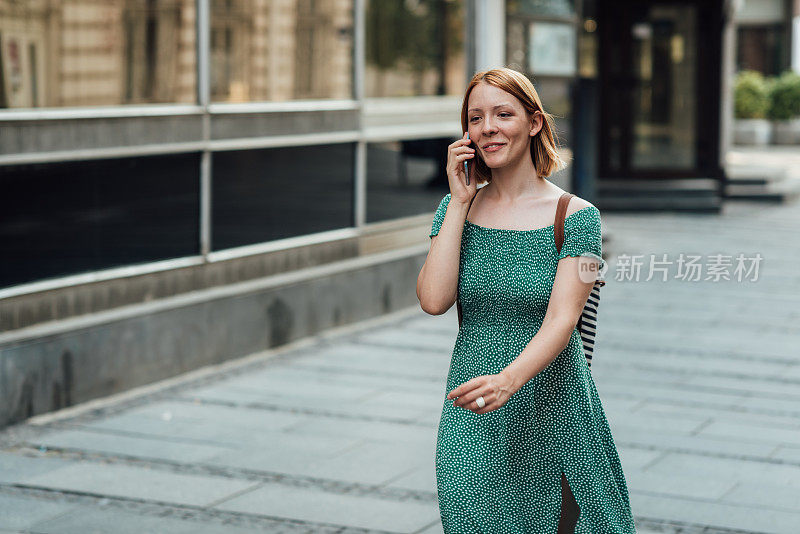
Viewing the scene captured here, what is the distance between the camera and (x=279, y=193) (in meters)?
8.81

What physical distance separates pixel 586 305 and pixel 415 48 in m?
7.29

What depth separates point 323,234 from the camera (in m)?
9.34

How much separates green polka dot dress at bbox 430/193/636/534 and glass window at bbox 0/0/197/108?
4.03 meters

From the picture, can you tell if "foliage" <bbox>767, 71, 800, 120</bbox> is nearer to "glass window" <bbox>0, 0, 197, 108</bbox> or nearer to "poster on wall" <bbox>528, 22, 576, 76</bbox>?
"poster on wall" <bbox>528, 22, 576, 76</bbox>

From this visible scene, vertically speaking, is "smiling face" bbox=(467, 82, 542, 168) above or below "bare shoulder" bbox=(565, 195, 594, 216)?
above

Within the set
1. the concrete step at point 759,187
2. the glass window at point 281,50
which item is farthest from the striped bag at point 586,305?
the concrete step at point 759,187

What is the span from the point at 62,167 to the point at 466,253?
4221 millimetres

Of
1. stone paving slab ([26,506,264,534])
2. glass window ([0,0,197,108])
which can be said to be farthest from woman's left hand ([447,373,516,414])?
glass window ([0,0,197,108])

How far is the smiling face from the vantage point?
311 cm

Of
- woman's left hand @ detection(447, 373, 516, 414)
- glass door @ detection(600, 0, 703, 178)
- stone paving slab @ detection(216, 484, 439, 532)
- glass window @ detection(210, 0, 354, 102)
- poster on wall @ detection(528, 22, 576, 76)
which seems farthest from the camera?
glass door @ detection(600, 0, 703, 178)

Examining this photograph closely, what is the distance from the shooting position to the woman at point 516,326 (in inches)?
123

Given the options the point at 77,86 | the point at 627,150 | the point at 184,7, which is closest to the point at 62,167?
the point at 77,86

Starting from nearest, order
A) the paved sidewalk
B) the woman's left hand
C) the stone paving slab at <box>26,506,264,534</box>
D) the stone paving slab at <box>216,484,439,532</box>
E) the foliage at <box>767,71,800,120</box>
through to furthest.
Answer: the woman's left hand, the stone paving slab at <box>26,506,264,534</box>, the stone paving slab at <box>216,484,439,532</box>, the paved sidewalk, the foliage at <box>767,71,800,120</box>

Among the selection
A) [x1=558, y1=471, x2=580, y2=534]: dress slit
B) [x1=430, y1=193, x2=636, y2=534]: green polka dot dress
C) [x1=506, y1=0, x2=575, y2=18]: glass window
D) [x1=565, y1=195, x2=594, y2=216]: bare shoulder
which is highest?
[x1=506, y1=0, x2=575, y2=18]: glass window
